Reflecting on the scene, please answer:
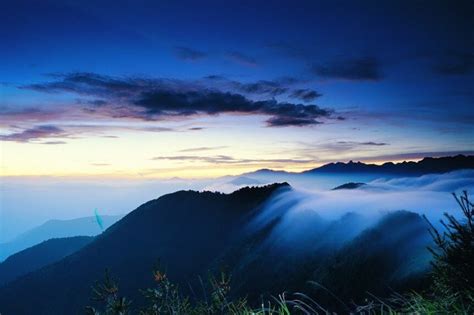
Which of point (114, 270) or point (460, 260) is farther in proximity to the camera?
point (114, 270)

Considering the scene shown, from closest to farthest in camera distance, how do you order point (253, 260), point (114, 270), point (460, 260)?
point (460, 260) → point (253, 260) → point (114, 270)

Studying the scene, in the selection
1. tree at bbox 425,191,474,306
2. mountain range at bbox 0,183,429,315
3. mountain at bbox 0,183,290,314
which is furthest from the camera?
mountain at bbox 0,183,290,314

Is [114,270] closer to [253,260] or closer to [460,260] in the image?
[253,260]

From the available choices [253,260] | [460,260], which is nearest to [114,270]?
[253,260]

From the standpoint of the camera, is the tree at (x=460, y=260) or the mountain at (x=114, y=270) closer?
the tree at (x=460, y=260)

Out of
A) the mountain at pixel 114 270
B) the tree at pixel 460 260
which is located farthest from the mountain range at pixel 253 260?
the tree at pixel 460 260

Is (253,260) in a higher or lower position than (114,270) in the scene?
higher

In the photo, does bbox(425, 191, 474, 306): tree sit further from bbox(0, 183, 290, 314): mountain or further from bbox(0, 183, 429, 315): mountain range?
bbox(0, 183, 290, 314): mountain

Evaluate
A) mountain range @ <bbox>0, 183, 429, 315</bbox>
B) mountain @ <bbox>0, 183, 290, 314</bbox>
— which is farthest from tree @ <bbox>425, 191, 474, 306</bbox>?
mountain @ <bbox>0, 183, 290, 314</bbox>

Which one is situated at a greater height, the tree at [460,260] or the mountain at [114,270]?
the tree at [460,260]

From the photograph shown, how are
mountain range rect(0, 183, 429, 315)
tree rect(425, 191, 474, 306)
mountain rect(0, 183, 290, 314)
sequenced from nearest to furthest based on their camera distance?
tree rect(425, 191, 474, 306)
mountain range rect(0, 183, 429, 315)
mountain rect(0, 183, 290, 314)

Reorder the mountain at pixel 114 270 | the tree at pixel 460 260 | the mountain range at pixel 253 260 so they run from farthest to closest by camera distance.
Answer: the mountain at pixel 114 270 < the mountain range at pixel 253 260 < the tree at pixel 460 260

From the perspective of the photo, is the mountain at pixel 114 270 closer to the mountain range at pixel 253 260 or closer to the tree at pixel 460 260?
the mountain range at pixel 253 260

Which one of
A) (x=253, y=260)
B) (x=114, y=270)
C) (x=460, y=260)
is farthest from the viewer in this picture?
(x=114, y=270)
